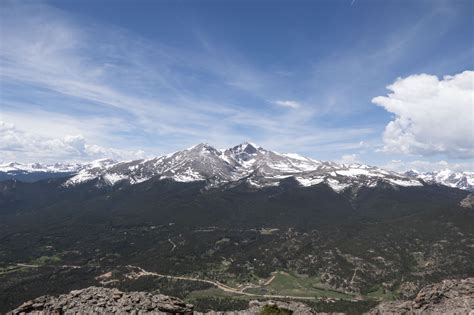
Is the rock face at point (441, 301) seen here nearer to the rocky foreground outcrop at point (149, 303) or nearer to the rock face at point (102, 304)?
the rocky foreground outcrop at point (149, 303)

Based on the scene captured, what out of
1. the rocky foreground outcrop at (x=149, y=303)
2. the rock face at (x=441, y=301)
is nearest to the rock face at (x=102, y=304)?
the rocky foreground outcrop at (x=149, y=303)

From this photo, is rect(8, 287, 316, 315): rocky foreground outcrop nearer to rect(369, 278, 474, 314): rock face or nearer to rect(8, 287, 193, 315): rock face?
rect(8, 287, 193, 315): rock face

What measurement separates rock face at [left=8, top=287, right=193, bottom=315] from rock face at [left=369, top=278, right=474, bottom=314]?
47.5 metres

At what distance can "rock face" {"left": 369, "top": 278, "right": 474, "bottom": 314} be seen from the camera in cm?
7381

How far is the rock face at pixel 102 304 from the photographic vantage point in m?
71.0

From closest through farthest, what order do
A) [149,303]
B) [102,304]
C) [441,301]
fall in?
[102,304], [149,303], [441,301]

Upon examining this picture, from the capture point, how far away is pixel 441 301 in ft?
257

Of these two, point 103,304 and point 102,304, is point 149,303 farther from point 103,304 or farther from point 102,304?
point 102,304

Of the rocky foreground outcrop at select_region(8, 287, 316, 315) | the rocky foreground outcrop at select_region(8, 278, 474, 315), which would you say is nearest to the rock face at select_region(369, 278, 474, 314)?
the rocky foreground outcrop at select_region(8, 278, 474, 315)

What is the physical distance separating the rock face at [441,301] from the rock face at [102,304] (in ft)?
156

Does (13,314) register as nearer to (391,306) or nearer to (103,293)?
(103,293)

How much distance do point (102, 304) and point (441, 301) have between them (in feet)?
227

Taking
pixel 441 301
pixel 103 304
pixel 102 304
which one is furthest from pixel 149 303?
pixel 441 301

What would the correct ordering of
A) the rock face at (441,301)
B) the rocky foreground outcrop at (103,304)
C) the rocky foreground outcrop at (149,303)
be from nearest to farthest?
the rocky foreground outcrop at (103,304) < the rocky foreground outcrop at (149,303) < the rock face at (441,301)
